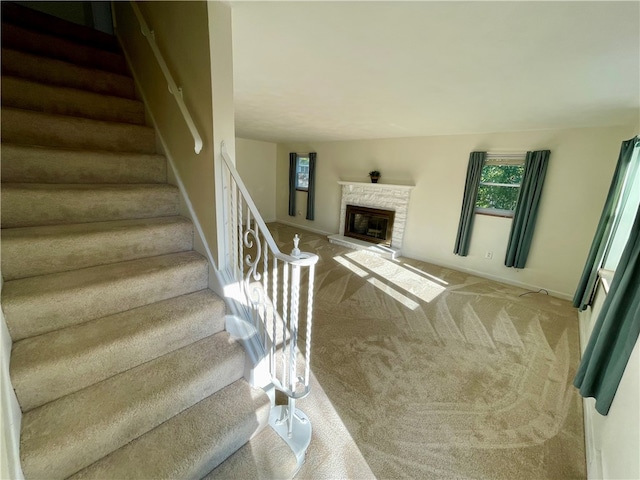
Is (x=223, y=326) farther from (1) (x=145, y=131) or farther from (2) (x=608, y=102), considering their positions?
(2) (x=608, y=102)

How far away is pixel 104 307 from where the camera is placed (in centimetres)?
135

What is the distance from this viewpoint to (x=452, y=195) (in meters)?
4.16

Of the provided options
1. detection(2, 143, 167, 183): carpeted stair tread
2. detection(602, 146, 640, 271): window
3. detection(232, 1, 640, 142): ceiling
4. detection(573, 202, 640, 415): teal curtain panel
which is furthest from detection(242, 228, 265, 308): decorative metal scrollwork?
detection(602, 146, 640, 271): window

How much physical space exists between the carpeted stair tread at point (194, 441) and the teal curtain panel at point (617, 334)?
1791mm

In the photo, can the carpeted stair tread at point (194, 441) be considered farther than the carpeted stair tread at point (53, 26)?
No

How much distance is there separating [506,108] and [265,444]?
338cm

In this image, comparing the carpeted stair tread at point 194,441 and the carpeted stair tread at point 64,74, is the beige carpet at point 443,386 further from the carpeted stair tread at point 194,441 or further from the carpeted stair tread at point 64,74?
the carpeted stair tread at point 64,74

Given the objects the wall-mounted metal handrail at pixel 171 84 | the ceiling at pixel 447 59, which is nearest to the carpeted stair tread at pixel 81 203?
the wall-mounted metal handrail at pixel 171 84

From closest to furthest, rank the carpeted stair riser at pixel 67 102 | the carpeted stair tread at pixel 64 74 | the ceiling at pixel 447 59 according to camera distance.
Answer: the ceiling at pixel 447 59 → the carpeted stair riser at pixel 67 102 → the carpeted stair tread at pixel 64 74

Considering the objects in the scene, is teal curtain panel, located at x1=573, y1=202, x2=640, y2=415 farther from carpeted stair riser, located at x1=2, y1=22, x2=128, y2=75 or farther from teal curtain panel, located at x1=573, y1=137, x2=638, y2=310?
carpeted stair riser, located at x1=2, y1=22, x2=128, y2=75

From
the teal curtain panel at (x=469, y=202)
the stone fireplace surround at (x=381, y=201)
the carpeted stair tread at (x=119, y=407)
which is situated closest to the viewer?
the carpeted stair tread at (x=119, y=407)

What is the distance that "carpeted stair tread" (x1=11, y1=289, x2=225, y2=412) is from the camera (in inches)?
41.3

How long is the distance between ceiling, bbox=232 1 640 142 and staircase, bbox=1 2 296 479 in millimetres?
1190

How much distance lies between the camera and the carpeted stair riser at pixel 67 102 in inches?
67.3
